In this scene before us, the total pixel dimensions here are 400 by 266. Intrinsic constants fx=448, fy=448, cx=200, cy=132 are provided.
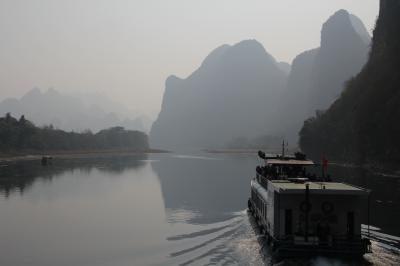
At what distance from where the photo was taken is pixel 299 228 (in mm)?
27094

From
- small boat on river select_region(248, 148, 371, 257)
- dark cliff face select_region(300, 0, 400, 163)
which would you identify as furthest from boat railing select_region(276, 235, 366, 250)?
dark cliff face select_region(300, 0, 400, 163)

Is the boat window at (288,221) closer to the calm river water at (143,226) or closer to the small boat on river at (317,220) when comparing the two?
the small boat on river at (317,220)

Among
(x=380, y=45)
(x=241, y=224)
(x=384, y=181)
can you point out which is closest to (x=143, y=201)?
(x=241, y=224)

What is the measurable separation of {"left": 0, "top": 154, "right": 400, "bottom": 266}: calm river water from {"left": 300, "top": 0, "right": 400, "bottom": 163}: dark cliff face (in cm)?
3116

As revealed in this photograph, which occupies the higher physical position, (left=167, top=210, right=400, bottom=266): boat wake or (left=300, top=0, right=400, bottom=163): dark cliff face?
(left=300, top=0, right=400, bottom=163): dark cliff face

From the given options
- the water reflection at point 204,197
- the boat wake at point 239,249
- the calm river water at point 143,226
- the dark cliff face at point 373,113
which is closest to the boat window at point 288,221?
the boat wake at point 239,249

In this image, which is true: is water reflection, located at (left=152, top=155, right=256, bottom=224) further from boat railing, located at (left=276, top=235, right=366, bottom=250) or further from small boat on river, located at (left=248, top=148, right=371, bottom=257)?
boat railing, located at (left=276, top=235, right=366, bottom=250)

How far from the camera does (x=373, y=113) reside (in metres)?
111

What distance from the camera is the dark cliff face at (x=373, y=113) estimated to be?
102188 mm

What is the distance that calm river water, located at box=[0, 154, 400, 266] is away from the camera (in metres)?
30.1

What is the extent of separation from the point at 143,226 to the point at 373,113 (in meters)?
85.0

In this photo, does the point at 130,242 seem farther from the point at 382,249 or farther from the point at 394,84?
the point at 394,84

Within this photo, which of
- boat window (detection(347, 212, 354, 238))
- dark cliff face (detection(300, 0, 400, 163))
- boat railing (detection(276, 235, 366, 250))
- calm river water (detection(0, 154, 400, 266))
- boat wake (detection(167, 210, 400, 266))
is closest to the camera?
boat railing (detection(276, 235, 366, 250))

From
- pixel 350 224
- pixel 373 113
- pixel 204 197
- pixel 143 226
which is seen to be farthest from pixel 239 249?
pixel 373 113
